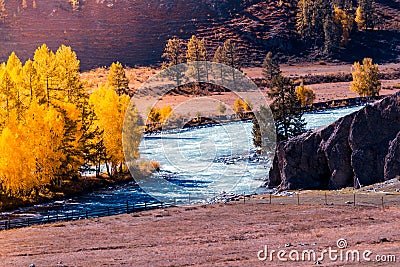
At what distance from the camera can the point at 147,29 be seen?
187 metres

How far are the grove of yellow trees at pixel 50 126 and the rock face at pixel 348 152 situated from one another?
17.0m

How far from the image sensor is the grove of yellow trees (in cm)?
4716

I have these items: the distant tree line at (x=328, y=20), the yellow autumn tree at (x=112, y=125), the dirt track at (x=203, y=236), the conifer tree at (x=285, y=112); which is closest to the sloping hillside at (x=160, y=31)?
the distant tree line at (x=328, y=20)

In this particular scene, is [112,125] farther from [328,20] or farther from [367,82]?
[328,20]

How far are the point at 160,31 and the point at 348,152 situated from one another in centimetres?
14775

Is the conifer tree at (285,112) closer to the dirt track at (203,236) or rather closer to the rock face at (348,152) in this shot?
the rock face at (348,152)

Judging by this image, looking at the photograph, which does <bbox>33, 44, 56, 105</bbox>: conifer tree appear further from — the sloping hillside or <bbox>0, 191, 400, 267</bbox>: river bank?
the sloping hillside

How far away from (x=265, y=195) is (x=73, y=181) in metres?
17.9

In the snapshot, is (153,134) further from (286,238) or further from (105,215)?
(286,238)

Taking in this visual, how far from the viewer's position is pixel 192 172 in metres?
56.2

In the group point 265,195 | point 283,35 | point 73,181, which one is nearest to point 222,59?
point 283,35

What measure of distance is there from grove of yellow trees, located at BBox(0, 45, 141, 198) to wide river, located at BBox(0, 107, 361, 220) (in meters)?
3.27

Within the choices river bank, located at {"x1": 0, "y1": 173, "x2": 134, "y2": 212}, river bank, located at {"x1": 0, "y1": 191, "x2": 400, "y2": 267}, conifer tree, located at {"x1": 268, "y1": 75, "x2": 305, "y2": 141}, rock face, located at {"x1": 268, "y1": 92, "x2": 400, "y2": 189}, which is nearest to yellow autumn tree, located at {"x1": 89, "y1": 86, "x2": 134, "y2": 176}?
river bank, located at {"x1": 0, "y1": 173, "x2": 134, "y2": 212}

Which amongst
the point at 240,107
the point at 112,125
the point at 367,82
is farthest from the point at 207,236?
the point at 367,82
